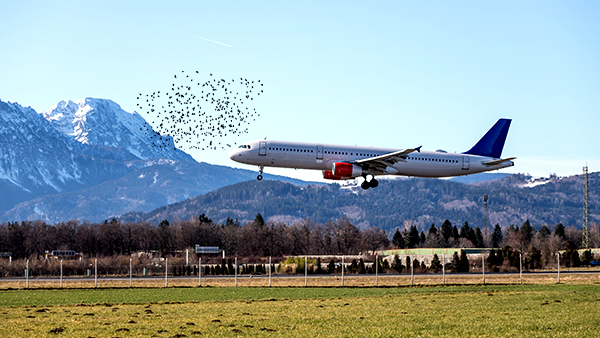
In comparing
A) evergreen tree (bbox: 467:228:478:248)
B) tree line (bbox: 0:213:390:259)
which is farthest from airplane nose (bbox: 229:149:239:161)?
evergreen tree (bbox: 467:228:478:248)

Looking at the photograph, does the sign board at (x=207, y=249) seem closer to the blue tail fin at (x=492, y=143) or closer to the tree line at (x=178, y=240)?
the tree line at (x=178, y=240)

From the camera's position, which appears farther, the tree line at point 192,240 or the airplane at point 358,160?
the tree line at point 192,240

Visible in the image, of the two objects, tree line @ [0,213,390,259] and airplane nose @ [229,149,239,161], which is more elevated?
airplane nose @ [229,149,239,161]

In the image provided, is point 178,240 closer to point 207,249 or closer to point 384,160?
point 207,249

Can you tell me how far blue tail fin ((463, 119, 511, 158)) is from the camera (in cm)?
6956

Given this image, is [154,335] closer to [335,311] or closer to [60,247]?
[335,311]

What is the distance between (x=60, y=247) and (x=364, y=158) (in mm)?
136816

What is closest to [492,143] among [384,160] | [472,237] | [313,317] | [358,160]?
[384,160]

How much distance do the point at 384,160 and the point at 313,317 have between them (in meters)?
33.2

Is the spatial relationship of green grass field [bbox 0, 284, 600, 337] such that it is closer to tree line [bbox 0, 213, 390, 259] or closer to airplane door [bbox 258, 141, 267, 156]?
airplane door [bbox 258, 141, 267, 156]

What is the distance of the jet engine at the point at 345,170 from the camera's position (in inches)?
2270

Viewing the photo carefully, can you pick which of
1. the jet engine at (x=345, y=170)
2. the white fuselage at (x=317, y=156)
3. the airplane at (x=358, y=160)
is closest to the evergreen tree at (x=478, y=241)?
the airplane at (x=358, y=160)

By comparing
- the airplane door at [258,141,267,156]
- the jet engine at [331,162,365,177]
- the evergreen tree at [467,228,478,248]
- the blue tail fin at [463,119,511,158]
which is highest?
the blue tail fin at [463,119,511,158]

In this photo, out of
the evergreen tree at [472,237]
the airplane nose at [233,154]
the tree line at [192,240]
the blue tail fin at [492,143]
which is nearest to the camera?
the airplane nose at [233,154]
